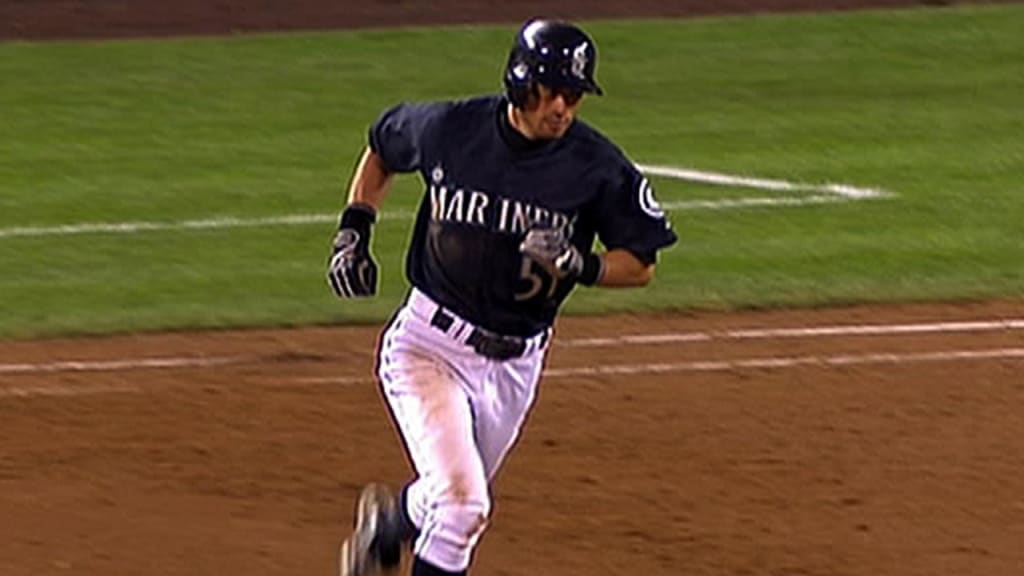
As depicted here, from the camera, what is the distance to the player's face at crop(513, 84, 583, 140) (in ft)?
23.0

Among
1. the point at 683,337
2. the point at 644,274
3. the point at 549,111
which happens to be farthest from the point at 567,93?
the point at 683,337

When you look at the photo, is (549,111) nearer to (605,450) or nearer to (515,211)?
(515,211)

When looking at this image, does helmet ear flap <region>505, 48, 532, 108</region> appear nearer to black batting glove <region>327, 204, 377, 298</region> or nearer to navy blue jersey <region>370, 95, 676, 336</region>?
navy blue jersey <region>370, 95, 676, 336</region>

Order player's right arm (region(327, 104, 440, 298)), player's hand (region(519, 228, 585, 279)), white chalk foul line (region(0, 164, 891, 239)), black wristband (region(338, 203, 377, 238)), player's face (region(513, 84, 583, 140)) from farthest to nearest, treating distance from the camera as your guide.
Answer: white chalk foul line (region(0, 164, 891, 239))
black wristband (region(338, 203, 377, 238))
player's right arm (region(327, 104, 440, 298))
player's face (region(513, 84, 583, 140))
player's hand (region(519, 228, 585, 279))

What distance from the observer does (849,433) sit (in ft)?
32.6

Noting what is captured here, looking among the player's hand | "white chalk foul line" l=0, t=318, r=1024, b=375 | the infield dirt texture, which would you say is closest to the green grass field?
"white chalk foul line" l=0, t=318, r=1024, b=375

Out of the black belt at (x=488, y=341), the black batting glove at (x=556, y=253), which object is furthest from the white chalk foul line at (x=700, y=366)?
the black batting glove at (x=556, y=253)

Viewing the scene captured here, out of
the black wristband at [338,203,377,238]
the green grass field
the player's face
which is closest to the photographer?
the player's face

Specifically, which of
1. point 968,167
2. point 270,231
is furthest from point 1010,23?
point 270,231

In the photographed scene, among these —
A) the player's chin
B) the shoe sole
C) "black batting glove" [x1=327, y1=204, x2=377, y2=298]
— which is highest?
the player's chin

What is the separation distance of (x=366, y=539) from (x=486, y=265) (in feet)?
3.03

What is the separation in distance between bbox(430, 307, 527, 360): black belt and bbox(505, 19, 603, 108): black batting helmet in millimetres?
665

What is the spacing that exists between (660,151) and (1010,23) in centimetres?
682

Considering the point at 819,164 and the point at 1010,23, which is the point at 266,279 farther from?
the point at 1010,23
